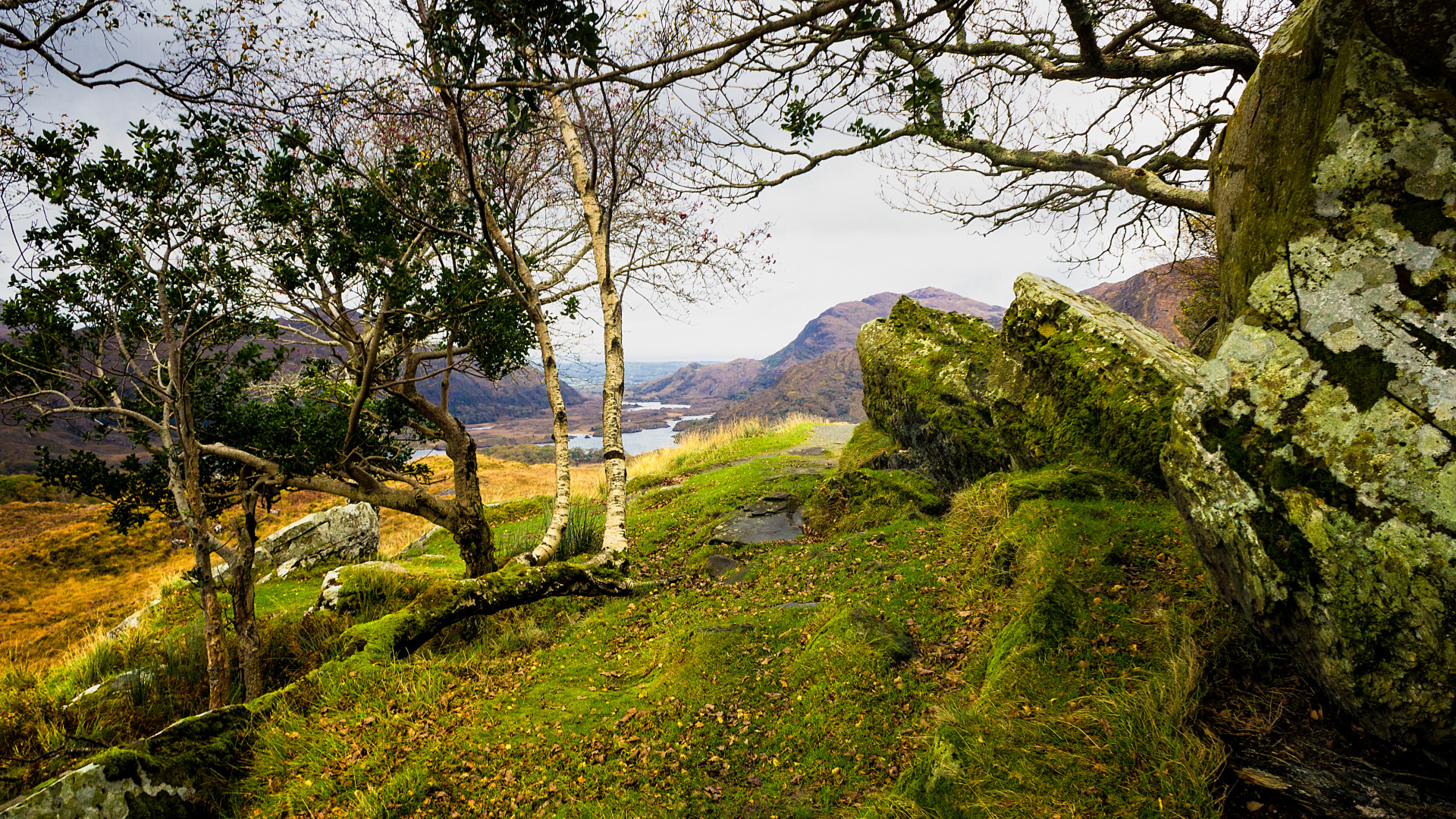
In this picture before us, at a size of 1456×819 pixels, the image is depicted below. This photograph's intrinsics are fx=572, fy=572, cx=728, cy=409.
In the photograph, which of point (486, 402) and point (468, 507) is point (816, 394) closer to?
point (486, 402)

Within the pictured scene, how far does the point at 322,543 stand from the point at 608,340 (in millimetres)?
8978

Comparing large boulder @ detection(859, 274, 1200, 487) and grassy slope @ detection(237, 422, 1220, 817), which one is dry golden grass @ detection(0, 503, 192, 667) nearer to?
grassy slope @ detection(237, 422, 1220, 817)

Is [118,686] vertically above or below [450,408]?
below

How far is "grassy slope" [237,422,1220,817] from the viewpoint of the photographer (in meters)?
3.05

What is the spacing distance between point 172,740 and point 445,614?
2.34 metres

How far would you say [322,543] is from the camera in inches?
515

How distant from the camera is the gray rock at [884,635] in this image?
4.70 metres

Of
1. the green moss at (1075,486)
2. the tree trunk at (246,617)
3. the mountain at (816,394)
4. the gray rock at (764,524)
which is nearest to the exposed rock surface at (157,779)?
the tree trunk at (246,617)

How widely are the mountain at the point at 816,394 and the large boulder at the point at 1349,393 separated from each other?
371 ft

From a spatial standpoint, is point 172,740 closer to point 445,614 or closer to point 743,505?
point 445,614

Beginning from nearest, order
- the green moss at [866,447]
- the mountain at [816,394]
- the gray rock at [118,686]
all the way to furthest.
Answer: the gray rock at [118,686]
the green moss at [866,447]
the mountain at [816,394]

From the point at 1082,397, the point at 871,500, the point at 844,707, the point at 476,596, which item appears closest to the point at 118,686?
the point at 476,596

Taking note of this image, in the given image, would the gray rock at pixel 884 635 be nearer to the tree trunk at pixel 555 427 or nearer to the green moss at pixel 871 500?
the green moss at pixel 871 500

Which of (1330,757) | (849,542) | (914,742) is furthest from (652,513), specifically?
(1330,757)
